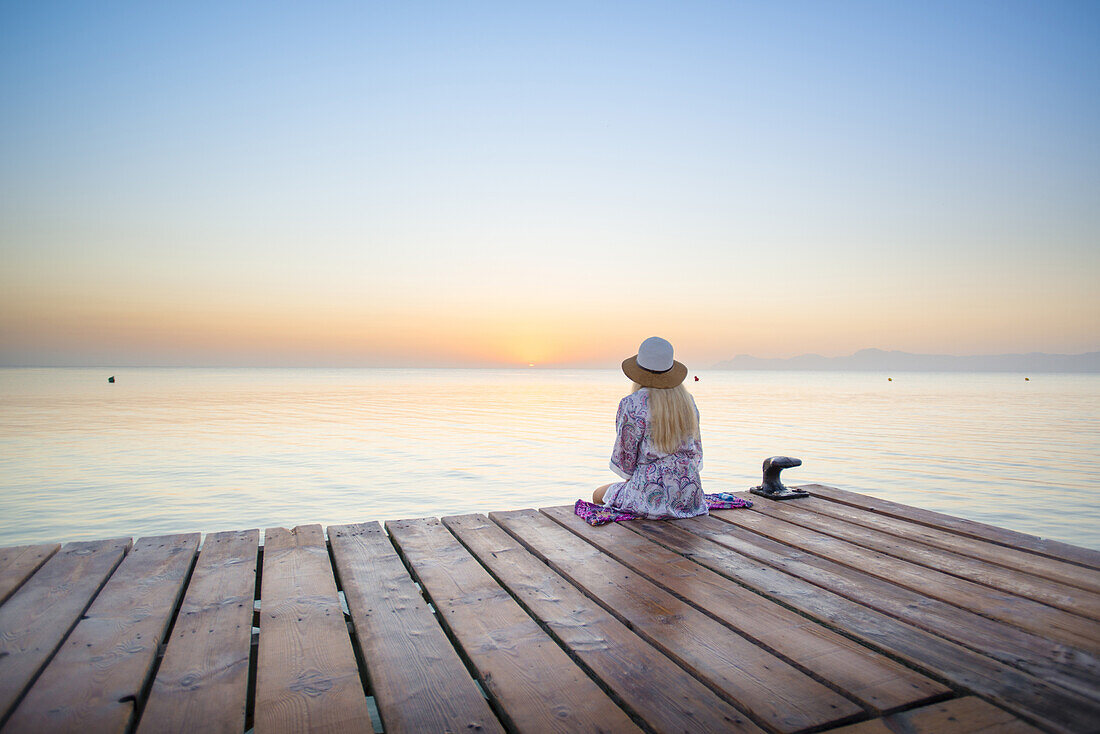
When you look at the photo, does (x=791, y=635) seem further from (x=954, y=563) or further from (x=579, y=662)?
(x=954, y=563)

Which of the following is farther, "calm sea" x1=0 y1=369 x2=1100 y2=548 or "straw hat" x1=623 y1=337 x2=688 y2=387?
"calm sea" x1=0 y1=369 x2=1100 y2=548

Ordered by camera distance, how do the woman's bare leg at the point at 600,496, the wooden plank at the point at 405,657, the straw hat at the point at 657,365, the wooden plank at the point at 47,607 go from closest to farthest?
the wooden plank at the point at 405,657
the wooden plank at the point at 47,607
the straw hat at the point at 657,365
the woman's bare leg at the point at 600,496

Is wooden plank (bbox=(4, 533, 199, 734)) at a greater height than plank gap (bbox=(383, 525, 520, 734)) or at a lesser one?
greater

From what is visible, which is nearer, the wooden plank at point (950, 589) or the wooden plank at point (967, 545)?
the wooden plank at point (950, 589)

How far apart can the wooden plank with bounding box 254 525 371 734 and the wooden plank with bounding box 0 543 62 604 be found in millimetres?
1339

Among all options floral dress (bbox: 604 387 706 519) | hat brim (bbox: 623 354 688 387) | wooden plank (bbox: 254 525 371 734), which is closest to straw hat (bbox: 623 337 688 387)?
hat brim (bbox: 623 354 688 387)

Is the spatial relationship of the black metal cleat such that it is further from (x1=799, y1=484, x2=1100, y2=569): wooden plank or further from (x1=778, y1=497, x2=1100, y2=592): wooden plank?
(x1=799, y1=484, x2=1100, y2=569): wooden plank

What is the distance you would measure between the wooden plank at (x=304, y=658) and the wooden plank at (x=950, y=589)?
121 inches

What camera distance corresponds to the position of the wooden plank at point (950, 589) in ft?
9.75

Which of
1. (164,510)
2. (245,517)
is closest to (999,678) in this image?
(245,517)

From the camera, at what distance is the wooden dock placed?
7.46 ft

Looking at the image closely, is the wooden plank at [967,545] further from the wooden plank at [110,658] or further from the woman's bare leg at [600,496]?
the wooden plank at [110,658]

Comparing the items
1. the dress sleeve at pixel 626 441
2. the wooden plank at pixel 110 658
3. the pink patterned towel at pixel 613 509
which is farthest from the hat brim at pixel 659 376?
the wooden plank at pixel 110 658

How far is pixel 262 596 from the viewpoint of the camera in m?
3.48
